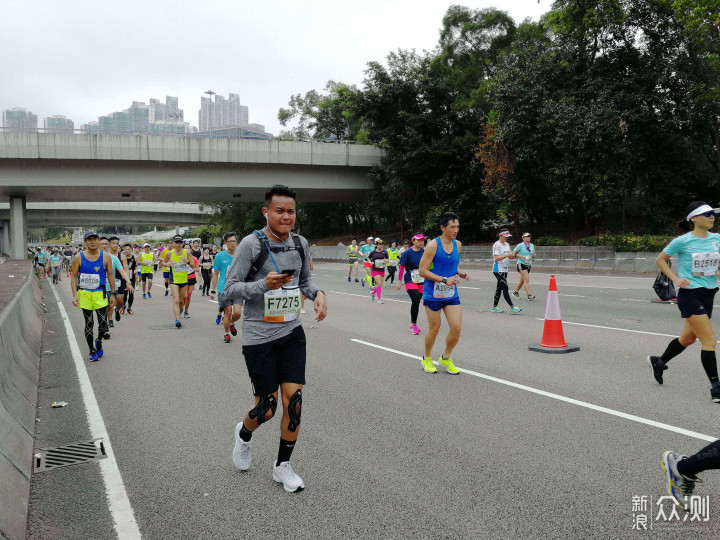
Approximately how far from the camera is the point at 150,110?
17275cm

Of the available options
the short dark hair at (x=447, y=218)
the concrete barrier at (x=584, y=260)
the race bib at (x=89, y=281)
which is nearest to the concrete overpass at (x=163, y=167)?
the concrete barrier at (x=584, y=260)

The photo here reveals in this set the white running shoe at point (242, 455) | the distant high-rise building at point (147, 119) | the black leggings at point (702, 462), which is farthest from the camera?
the distant high-rise building at point (147, 119)

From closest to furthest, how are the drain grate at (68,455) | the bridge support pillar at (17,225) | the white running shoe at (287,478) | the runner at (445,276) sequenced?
the white running shoe at (287,478) < the drain grate at (68,455) < the runner at (445,276) < the bridge support pillar at (17,225)

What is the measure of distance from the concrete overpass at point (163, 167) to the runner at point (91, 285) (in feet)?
94.1

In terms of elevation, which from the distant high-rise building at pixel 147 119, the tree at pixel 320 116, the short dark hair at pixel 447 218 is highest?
the distant high-rise building at pixel 147 119

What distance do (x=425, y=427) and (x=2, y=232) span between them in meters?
89.8

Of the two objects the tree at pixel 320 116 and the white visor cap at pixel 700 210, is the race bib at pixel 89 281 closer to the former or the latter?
the white visor cap at pixel 700 210

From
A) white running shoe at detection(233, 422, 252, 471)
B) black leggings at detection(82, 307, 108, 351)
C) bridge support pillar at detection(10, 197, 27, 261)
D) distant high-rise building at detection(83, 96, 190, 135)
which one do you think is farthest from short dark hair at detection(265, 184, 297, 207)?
distant high-rise building at detection(83, 96, 190, 135)

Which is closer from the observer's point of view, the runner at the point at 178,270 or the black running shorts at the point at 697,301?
the black running shorts at the point at 697,301

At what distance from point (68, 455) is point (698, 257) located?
5.95 meters

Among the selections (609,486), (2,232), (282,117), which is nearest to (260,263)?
(609,486)

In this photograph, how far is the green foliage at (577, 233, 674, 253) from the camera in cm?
2461

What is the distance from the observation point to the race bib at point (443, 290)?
7.23 metres

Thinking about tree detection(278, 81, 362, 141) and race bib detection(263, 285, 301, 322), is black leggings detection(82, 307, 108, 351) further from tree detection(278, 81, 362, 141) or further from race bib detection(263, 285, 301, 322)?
tree detection(278, 81, 362, 141)
